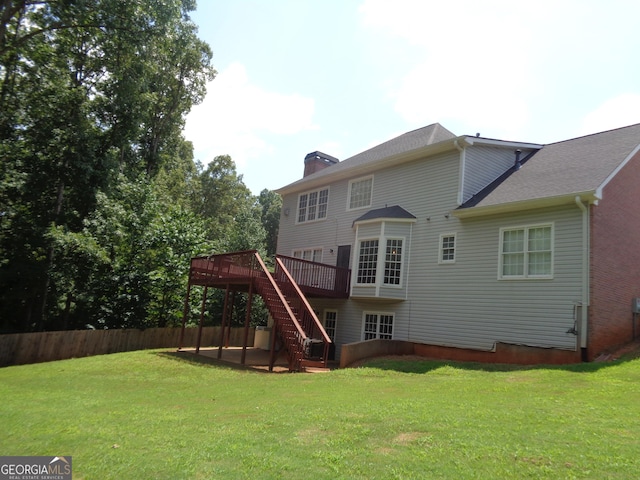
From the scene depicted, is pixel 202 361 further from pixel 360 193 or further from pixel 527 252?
pixel 527 252

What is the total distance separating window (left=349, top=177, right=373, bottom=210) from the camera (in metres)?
19.0

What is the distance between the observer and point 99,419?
6.96 meters

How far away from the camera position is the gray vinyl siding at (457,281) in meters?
12.3

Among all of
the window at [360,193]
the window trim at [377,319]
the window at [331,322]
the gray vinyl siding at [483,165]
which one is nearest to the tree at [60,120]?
the window at [360,193]

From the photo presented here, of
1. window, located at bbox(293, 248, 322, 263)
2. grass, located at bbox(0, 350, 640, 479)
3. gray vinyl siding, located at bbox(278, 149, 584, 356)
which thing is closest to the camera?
grass, located at bbox(0, 350, 640, 479)

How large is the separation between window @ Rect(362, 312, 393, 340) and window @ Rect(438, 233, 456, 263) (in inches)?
115

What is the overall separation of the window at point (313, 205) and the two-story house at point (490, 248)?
1.19 m

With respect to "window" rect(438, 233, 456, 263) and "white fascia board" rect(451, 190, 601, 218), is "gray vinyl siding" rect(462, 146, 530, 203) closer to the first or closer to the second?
"white fascia board" rect(451, 190, 601, 218)

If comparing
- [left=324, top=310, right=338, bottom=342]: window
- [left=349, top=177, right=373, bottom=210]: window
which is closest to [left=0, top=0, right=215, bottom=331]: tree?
[left=349, top=177, right=373, bottom=210]: window

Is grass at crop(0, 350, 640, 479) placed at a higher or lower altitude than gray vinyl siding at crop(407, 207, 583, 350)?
lower

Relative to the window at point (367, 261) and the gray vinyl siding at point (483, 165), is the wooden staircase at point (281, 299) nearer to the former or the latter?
the window at point (367, 261)

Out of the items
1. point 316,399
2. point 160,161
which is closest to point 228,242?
point 160,161

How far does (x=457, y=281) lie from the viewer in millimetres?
14711

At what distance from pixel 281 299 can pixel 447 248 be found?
607 centimetres
